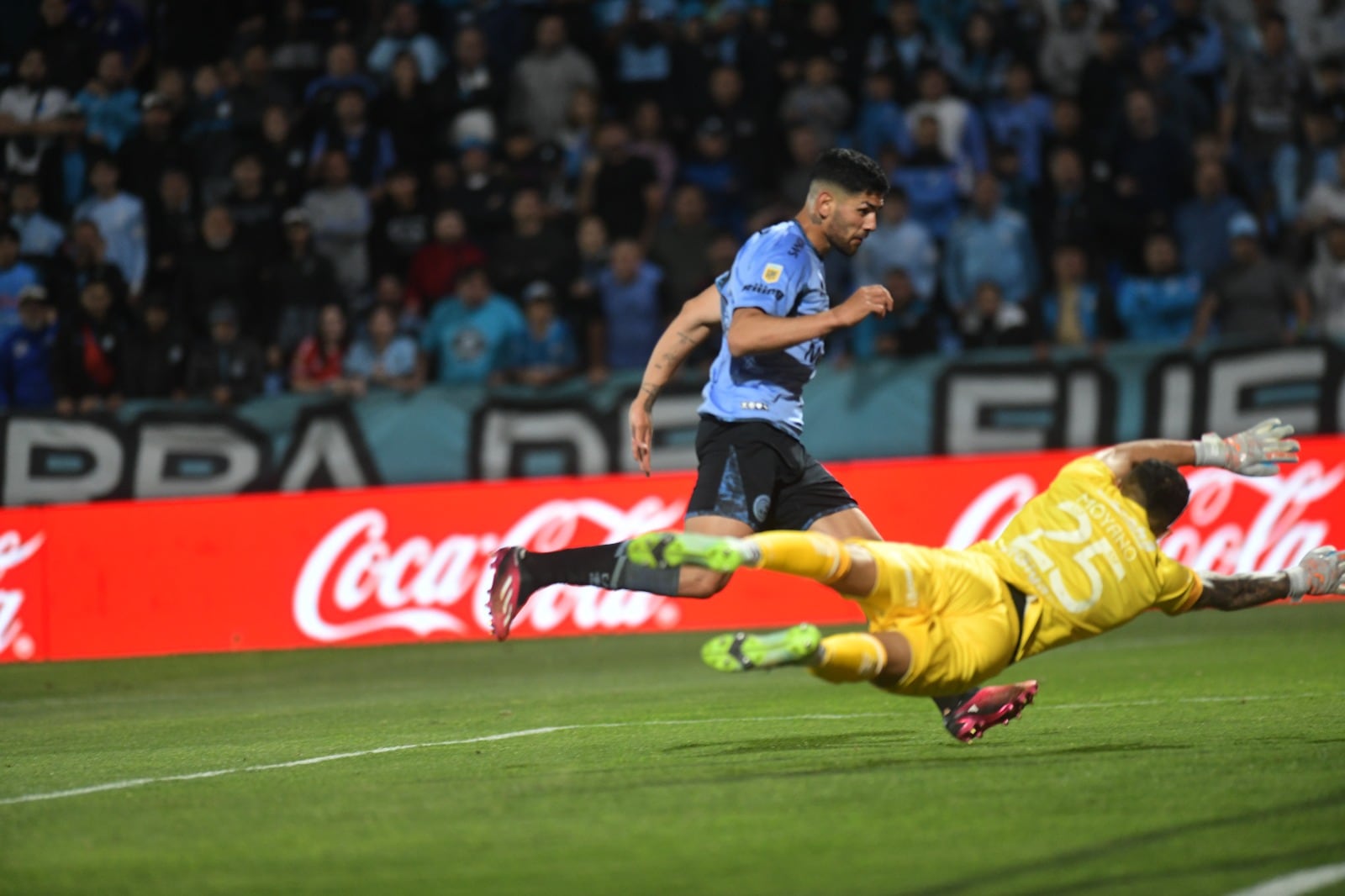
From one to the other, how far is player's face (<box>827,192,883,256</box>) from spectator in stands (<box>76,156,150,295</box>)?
10967 mm

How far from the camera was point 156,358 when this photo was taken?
52.0 ft

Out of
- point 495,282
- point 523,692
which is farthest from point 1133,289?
point 523,692

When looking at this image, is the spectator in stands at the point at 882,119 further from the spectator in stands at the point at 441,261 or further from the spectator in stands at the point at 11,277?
the spectator in stands at the point at 11,277

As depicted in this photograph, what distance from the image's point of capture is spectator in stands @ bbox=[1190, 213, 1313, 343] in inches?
591

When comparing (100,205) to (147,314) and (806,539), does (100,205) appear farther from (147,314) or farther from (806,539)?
(806,539)

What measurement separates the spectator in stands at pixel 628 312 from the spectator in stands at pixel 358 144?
289 cm

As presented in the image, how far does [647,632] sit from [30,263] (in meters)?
7.10

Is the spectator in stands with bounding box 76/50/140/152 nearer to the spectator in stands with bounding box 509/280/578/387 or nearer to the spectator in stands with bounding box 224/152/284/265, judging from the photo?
the spectator in stands with bounding box 224/152/284/265

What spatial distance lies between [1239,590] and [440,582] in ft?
26.6

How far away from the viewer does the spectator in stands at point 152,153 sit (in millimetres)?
17125

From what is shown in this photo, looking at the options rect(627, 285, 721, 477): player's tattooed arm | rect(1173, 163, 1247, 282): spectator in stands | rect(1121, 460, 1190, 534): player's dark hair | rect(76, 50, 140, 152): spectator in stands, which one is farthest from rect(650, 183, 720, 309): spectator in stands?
rect(1121, 460, 1190, 534): player's dark hair

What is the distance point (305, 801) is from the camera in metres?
6.21

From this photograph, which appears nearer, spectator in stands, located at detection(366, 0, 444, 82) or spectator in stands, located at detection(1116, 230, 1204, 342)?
spectator in stands, located at detection(1116, 230, 1204, 342)

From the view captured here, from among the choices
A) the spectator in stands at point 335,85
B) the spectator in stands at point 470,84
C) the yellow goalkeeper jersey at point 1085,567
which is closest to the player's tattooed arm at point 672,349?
the yellow goalkeeper jersey at point 1085,567
